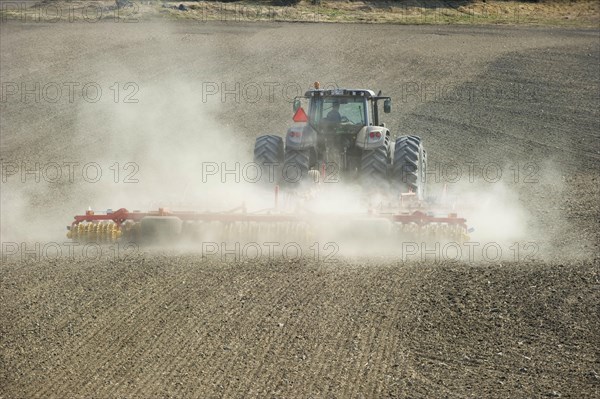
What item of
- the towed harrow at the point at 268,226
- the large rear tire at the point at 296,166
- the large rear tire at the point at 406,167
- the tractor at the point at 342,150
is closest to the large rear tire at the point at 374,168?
the tractor at the point at 342,150

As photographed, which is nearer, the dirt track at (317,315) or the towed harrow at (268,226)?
the dirt track at (317,315)

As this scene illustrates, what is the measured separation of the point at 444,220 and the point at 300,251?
6.83 ft

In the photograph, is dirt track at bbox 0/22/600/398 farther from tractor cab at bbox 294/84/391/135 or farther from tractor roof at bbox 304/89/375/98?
tractor roof at bbox 304/89/375/98

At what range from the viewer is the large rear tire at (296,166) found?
13168 millimetres

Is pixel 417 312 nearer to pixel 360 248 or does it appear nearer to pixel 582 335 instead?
pixel 582 335

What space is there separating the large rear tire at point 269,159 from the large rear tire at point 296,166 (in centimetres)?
34

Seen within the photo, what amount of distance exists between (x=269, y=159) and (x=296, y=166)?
0.66 meters

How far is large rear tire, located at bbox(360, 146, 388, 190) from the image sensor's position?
13133 millimetres

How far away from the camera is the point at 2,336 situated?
9.09 m

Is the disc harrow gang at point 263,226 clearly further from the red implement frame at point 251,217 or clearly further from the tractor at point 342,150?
the tractor at point 342,150

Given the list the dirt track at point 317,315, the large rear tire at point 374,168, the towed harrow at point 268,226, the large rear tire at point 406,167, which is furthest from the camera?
the large rear tire at point 406,167

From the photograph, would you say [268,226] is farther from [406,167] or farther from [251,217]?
[406,167]

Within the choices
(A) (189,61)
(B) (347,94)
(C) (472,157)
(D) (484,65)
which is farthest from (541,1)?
(B) (347,94)

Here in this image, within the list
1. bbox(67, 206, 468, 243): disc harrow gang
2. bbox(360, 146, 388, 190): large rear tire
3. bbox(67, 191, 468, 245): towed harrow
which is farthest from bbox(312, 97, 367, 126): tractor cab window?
bbox(67, 206, 468, 243): disc harrow gang
